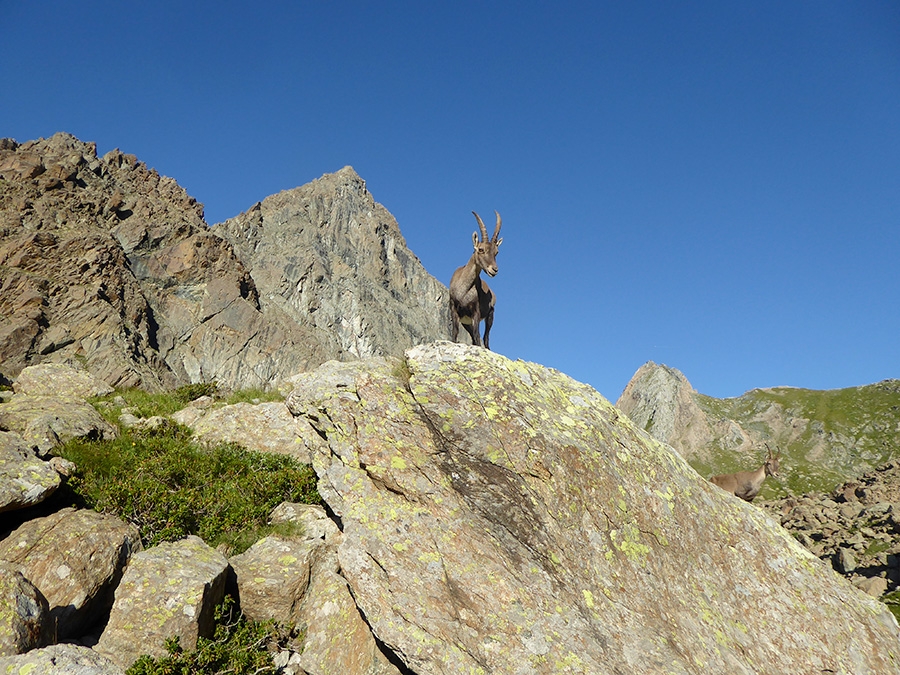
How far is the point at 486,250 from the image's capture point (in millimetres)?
15570

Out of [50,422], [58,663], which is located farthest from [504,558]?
[50,422]

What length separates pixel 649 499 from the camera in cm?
1011

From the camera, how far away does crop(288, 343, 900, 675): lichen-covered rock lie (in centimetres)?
811

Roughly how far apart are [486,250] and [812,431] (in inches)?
5048

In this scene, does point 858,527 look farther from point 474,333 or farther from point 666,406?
point 666,406

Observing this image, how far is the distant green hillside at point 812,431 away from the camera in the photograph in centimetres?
9944

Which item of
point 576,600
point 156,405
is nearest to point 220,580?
point 576,600

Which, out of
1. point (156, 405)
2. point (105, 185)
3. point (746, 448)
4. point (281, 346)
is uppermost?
point (105, 185)

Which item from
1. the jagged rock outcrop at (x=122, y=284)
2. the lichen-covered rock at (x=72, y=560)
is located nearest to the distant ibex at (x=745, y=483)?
the jagged rock outcrop at (x=122, y=284)

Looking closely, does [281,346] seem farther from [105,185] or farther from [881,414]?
[881,414]

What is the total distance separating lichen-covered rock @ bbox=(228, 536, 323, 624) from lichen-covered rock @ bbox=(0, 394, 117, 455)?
215 inches

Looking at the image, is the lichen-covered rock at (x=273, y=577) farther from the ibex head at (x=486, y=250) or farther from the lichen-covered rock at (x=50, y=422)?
the ibex head at (x=486, y=250)

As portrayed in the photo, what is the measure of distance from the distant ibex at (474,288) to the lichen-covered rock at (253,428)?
5.63 meters

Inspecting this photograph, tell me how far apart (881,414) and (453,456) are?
446 ft
